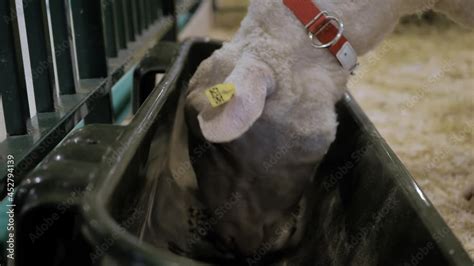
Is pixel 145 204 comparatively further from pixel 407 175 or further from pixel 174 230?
pixel 407 175

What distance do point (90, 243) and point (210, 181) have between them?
0.38m

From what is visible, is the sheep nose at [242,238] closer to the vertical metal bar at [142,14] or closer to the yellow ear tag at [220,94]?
the yellow ear tag at [220,94]

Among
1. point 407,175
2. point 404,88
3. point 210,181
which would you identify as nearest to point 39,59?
point 210,181

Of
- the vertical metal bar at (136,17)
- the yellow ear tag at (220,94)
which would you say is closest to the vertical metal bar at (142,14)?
the vertical metal bar at (136,17)

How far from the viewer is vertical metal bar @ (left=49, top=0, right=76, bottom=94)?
3.41 feet

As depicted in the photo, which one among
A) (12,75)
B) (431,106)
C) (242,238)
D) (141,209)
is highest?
(12,75)

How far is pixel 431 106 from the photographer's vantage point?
5.72 ft

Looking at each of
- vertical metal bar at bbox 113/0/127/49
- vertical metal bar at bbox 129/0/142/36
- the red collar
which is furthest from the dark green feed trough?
vertical metal bar at bbox 129/0/142/36

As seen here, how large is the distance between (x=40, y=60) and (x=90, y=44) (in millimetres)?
253

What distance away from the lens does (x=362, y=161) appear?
0.80m

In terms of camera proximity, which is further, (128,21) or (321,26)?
(128,21)

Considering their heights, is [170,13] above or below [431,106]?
above

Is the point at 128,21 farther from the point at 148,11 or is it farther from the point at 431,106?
the point at 431,106

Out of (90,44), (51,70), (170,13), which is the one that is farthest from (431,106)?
(51,70)
